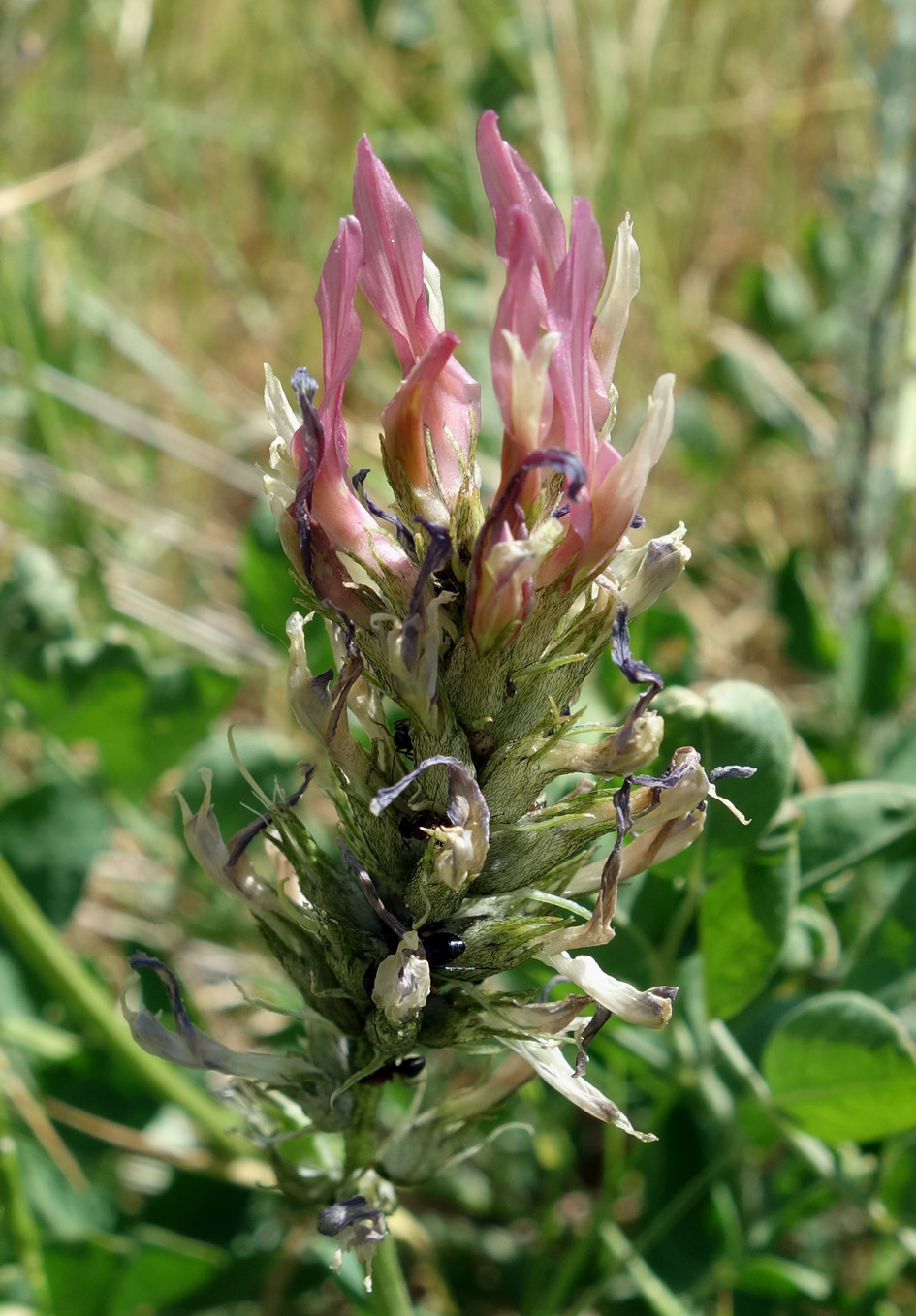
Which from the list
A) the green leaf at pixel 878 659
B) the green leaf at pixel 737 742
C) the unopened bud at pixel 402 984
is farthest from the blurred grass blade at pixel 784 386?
the unopened bud at pixel 402 984

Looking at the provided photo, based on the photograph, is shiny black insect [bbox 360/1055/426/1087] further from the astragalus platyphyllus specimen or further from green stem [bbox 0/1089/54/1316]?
green stem [bbox 0/1089/54/1316]

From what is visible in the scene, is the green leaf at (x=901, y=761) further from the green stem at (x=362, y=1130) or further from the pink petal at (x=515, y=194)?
the pink petal at (x=515, y=194)

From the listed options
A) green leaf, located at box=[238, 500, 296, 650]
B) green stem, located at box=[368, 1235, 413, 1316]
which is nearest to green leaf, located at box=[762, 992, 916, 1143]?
green stem, located at box=[368, 1235, 413, 1316]

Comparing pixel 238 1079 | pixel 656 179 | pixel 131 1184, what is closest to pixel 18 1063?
pixel 131 1184

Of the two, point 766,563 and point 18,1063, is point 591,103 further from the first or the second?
point 18,1063

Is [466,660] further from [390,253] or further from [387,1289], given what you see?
[387,1289]

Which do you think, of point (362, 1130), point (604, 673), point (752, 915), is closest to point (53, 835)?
point (604, 673)
